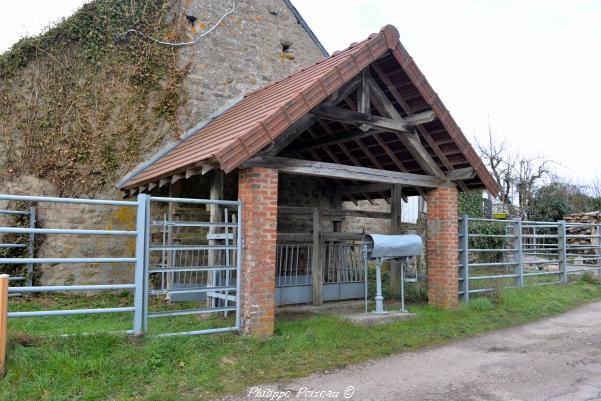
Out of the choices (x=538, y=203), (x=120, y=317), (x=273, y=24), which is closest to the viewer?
(x=120, y=317)

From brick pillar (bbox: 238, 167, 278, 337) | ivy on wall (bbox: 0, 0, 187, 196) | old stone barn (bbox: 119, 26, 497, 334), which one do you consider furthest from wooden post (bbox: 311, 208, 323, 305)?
ivy on wall (bbox: 0, 0, 187, 196)

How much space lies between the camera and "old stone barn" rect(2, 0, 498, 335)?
22.7ft

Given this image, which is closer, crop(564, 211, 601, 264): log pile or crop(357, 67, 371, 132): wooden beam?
crop(357, 67, 371, 132): wooden beam

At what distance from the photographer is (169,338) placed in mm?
5934

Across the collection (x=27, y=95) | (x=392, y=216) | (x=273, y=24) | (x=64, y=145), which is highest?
(x=273, y=24)

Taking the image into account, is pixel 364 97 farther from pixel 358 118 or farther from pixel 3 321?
pixel 3 321

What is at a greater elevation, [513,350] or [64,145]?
[64,145]

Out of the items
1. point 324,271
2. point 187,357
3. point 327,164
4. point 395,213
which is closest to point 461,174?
point 395,213

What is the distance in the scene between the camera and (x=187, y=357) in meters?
5.72

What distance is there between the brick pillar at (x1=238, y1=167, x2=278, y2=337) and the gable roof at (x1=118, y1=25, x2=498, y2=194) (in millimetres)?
620

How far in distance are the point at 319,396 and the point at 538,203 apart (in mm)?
21904

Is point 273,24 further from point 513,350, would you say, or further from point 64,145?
point 513,350

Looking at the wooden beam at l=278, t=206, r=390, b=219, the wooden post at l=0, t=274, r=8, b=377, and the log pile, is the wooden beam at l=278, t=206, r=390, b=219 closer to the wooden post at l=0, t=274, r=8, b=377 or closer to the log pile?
the wooden post at l=0, t=274, r=8, b=377

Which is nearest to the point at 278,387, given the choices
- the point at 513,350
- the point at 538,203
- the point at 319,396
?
the point at 319,396
